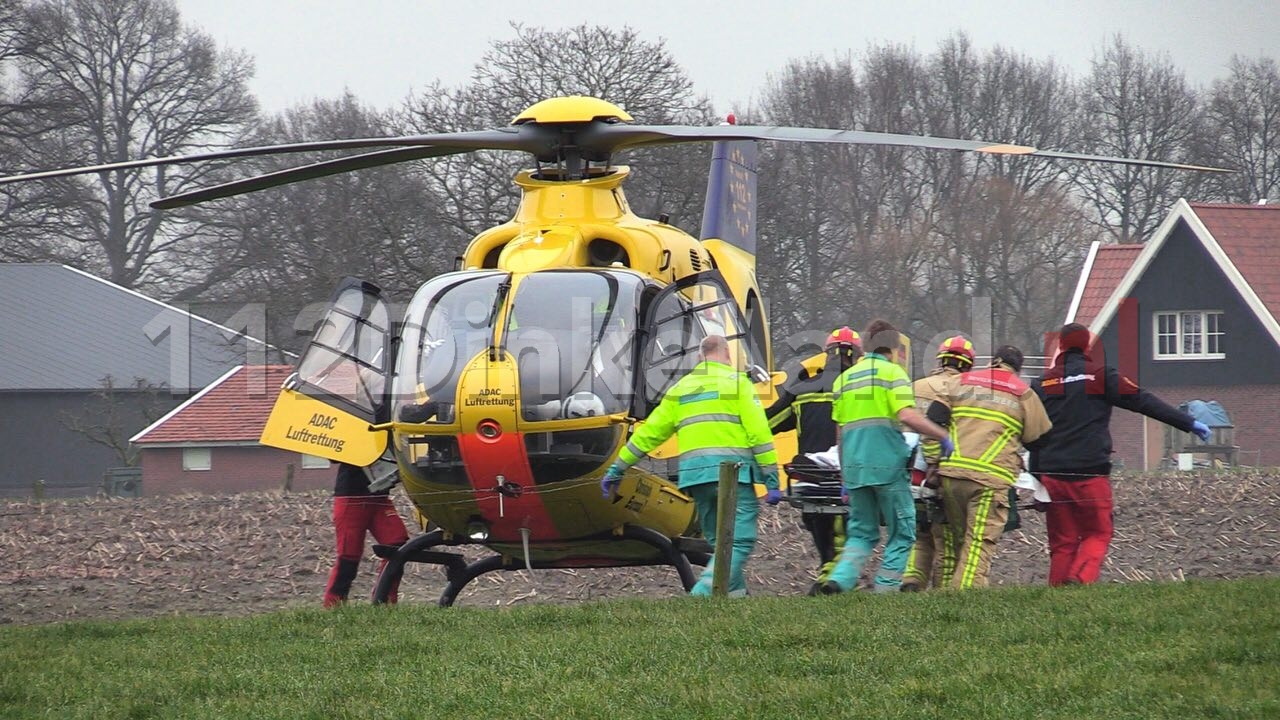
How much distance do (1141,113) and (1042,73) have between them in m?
3.38

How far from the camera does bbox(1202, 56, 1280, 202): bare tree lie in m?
48.9

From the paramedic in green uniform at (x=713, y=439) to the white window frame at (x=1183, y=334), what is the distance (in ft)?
104

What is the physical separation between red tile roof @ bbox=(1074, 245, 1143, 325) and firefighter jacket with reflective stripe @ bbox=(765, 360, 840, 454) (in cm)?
3015

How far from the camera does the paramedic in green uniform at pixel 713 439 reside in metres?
9.93

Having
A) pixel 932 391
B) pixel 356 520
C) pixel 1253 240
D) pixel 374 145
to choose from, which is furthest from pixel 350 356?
pixel 1253 240

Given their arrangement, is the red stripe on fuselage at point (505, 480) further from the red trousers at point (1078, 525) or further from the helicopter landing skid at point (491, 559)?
the red trousers at point (1078, 525)

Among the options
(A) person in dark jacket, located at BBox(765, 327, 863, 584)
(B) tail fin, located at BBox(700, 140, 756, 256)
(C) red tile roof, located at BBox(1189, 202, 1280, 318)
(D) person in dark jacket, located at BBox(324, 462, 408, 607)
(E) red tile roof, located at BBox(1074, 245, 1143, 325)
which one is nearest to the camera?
(D) person in dark jacket, located at BBox(324, 462, 408, 607)

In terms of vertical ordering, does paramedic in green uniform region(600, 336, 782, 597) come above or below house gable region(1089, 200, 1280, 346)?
below

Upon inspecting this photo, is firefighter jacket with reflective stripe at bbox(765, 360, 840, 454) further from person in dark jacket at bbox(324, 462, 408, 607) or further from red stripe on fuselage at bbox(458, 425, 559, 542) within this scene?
person in dark jacket at bbox(324, 462, 408, 607)

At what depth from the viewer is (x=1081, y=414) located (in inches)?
412

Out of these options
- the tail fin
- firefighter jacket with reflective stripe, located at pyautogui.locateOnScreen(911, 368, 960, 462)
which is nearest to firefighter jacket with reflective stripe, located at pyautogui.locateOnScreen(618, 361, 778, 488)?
firefighter jacket with reflective stripe, located at pyautogui.locateOnScreen(911, 368, 960, 462)

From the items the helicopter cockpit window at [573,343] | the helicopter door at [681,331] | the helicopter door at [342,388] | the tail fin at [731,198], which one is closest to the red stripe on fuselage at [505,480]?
the helicopter cockpit window at [573,343]

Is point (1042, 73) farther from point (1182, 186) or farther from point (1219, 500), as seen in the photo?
point (1219, 500)

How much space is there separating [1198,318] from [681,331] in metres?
32.2
